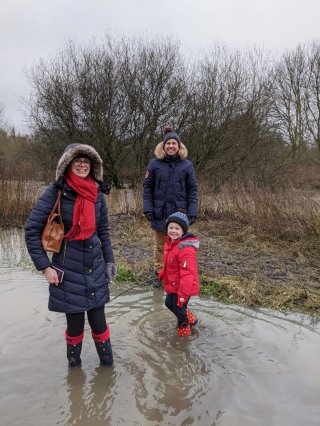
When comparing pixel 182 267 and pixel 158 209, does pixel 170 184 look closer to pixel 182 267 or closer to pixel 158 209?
pixel 158 209

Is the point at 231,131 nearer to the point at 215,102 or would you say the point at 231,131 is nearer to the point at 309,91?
the point at 215,102

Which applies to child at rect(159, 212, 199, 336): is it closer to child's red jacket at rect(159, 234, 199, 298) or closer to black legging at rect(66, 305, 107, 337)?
child's red jacket at rect(159, 234, 199, 298)

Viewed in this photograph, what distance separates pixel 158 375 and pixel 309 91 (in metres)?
24.4

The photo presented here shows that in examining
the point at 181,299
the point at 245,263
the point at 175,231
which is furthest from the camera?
the point at 245,263

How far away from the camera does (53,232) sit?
9.41ft

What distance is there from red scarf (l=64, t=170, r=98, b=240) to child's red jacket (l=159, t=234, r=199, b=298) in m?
1.05

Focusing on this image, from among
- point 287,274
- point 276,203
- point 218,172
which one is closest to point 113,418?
point 287,274

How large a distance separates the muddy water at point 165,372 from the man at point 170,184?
4.46 ft

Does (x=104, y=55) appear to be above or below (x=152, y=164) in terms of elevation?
above

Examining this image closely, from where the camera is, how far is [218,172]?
20.4 meters

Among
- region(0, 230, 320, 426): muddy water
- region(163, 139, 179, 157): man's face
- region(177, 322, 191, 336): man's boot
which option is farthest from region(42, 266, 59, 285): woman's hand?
region(163, 139, 179, 157): man's face

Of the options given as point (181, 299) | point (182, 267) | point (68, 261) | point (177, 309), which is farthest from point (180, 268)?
point (68, 261)

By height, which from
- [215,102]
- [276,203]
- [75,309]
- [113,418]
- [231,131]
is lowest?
[113,418]

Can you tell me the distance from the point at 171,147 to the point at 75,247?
8.39 feet
